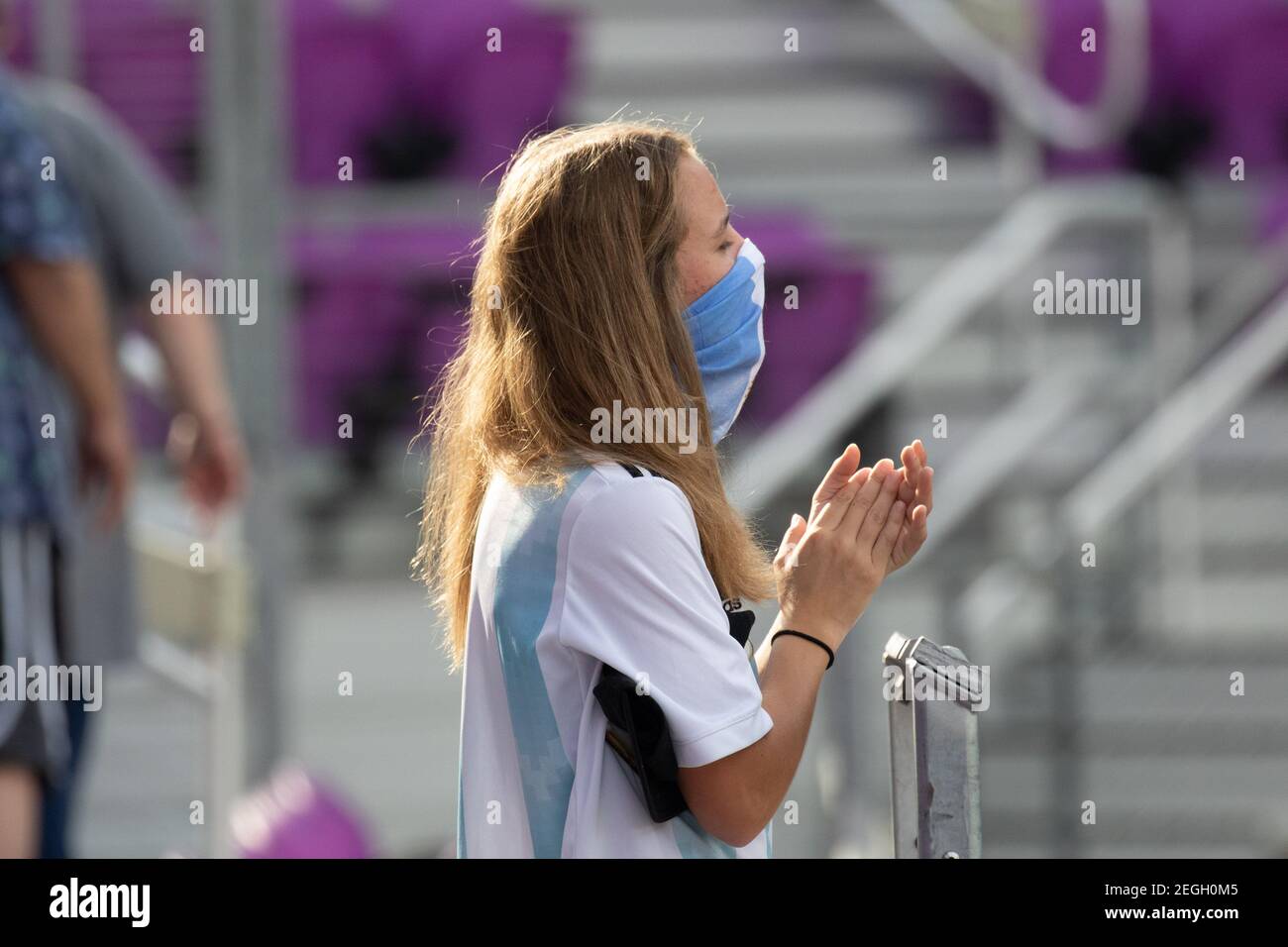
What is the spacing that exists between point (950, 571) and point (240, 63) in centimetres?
214

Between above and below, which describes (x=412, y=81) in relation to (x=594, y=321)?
above

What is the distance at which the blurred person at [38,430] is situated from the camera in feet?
9.35

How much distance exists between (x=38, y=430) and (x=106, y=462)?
0.22 m

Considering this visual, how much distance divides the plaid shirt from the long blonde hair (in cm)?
136

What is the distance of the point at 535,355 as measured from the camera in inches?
66.5

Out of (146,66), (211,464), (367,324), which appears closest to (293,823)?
(211,464)

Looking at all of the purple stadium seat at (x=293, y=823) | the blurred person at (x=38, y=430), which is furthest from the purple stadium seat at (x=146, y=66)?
the blurred person at (x=38, y=430)

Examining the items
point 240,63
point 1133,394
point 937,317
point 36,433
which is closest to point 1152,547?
point 1133,394

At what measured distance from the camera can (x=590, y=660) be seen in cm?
159

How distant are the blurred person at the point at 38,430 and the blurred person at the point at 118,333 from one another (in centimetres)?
8

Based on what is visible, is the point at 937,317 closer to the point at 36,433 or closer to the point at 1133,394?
the point at 1133,394

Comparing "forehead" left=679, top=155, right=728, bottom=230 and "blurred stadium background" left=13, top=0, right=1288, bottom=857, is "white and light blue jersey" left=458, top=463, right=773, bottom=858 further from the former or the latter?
"blurred stadium background" left=13, top=0, right=1288, bottom=857

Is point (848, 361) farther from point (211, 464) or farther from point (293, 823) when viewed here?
point (211, 464)

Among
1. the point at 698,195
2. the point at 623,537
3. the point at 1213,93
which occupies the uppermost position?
the point at 1213,93
